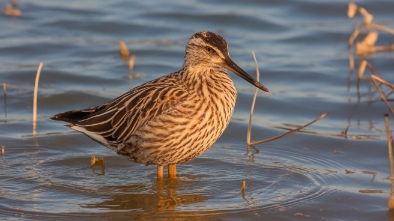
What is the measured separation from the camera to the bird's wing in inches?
382

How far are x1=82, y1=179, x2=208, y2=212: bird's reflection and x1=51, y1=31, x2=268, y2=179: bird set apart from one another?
33 centimetres

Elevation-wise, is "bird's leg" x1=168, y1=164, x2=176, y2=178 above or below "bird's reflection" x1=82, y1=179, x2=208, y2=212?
above

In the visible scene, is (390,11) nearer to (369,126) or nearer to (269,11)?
(269,11)

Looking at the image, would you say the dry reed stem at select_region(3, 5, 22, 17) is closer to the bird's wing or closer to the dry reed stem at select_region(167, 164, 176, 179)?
the bird's wing

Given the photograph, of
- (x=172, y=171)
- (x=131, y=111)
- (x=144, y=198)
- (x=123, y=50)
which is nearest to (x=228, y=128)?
(x=172, y=171)

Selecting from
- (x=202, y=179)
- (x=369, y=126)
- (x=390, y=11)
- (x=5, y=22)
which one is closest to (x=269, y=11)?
(x=390, y=11)

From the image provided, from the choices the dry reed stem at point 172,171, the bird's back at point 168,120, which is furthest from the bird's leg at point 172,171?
the bird's back at point 168,120

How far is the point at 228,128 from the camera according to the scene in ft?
40.5

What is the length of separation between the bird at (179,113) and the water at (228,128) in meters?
0.53

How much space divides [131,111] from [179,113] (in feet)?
2.32

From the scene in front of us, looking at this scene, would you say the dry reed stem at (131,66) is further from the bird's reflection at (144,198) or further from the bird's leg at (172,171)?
the bird's reflection at (144,198)

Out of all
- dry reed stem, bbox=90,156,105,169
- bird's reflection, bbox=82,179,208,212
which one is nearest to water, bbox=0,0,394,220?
bird's reflection, bbox=82,179,208,212

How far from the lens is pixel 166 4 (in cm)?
1905

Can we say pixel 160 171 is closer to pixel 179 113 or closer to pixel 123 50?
pixel 179 113
